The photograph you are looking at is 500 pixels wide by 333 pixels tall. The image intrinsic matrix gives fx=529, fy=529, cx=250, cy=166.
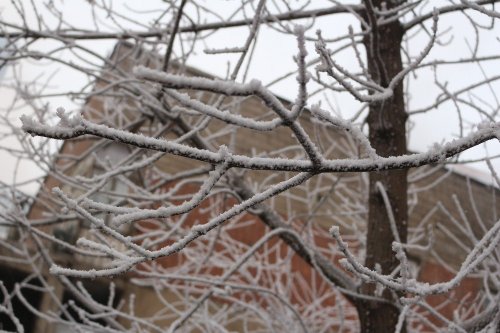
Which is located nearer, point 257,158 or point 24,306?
point 257,158

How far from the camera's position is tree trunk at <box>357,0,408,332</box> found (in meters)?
3.42

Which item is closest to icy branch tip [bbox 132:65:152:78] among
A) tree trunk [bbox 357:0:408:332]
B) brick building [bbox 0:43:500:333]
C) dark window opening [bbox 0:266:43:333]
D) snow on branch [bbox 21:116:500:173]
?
snow on branch [bbox 21:116:500:173]

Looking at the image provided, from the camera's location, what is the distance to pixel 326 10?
4.08 metres

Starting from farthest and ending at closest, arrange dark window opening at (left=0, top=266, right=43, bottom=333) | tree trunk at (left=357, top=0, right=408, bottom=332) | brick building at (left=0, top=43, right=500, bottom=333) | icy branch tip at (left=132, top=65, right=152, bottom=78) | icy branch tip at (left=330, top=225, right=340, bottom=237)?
dark window opening at (left=0, top=266, right=43, bottom=333)
brick building at (left=0, top=43, right=500, bottom=333)
tree trunk at (left=357, top=0, right=408, bottom=332)
icy branch tip at (left=330, top=225, right=340, bottom=237)
icy branch tip at (left=132, top=65, right=152, bottom=78)

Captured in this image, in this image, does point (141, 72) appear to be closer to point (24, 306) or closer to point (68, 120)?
point (68, 120)

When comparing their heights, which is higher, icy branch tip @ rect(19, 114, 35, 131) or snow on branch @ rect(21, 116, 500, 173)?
icy branch tip @ rect(19, 114, 35, 131)

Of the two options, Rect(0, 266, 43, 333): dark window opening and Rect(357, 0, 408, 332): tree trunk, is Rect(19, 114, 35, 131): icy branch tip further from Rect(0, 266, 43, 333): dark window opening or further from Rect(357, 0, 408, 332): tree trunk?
Rect(0, 266, 43, 333): dark window opening

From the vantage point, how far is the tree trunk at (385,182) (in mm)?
3420

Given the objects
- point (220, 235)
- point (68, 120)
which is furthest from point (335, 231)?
point (220, 235)

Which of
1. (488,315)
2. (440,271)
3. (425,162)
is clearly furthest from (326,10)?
(440,271)

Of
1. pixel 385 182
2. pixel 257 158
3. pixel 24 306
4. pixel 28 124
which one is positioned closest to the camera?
pixel 28 124

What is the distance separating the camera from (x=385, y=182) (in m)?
3.69

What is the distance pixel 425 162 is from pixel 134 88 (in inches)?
126

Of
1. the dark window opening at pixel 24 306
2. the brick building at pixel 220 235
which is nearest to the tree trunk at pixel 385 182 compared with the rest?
the brick building at pixel 220 235
